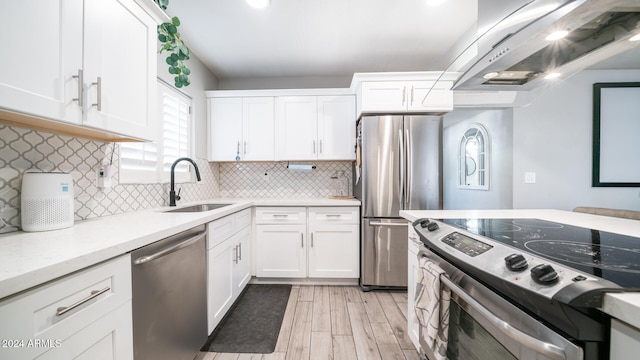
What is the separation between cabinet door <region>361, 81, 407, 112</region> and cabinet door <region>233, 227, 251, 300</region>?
182 cm

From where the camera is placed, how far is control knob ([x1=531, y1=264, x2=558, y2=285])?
1.66 feet

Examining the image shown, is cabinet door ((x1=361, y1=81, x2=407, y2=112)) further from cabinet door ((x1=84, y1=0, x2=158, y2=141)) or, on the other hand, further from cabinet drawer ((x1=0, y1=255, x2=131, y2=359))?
cabinet drawer ((x1=0, y1=255, x2=131, y2=359))

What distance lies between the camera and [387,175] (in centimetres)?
233

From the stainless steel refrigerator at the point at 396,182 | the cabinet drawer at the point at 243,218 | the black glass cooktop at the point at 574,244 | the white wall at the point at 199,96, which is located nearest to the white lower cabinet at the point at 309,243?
the cabinet drawer at the point at 243,218

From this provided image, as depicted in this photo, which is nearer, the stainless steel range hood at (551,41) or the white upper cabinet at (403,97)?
the stainless steel range hood at (551,41)

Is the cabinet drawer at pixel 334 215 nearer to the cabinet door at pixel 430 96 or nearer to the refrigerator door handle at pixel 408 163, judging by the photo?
the refrigerator door handle at pixel 408 163

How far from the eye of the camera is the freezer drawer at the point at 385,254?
230 centimetres

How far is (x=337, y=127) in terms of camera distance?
272 cm

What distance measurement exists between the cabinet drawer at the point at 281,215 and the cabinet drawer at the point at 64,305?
1.61 metres

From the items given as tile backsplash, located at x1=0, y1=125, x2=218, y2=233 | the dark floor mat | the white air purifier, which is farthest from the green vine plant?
the dark floor mat

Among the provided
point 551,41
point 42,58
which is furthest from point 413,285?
point 42,58

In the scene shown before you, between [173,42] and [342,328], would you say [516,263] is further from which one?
[173,42]

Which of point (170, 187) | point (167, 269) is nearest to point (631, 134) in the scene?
point (167, 269)

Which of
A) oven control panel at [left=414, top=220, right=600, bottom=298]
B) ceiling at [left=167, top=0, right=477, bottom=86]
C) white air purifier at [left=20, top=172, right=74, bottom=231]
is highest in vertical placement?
ceiling at [left=167, top=0, right=477, bottom=86]
